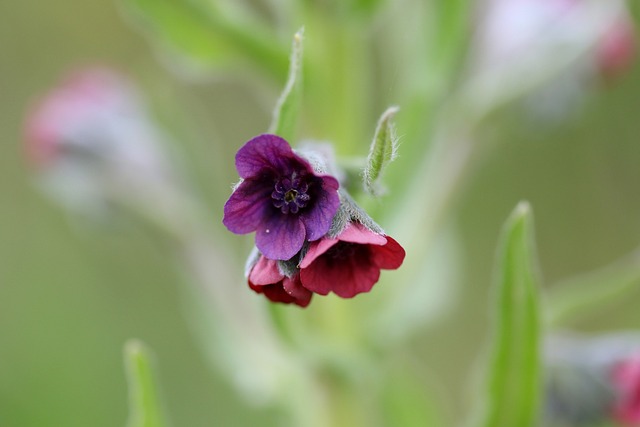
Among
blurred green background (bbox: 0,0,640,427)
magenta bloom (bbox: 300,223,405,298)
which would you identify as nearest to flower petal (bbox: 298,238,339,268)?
magenta bloom (bbox: 300,223,405,298)

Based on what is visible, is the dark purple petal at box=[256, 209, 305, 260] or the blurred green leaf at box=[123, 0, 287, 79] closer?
the dark purple petal at box=[256, 209, 305, 260]

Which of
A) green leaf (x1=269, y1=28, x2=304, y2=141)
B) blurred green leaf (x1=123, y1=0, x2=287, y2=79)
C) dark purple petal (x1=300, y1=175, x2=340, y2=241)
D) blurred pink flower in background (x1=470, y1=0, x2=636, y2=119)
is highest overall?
blurred pink flower in background (x1=470, y1=0, x2=636, y2=119)

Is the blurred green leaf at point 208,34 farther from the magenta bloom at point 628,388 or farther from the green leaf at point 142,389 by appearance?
the magenta bloom at point 628,388

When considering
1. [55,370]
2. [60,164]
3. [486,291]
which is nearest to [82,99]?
[60,164]

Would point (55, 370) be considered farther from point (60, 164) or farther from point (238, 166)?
point (238, 166)

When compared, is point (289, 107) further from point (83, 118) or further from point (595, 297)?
point (83, 118)

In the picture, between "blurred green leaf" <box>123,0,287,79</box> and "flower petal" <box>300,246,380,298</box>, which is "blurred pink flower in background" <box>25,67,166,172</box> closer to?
"blurred green leaf" <box>123,0,287,79</box>

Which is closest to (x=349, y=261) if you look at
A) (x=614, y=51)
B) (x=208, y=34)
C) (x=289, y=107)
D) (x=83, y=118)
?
(x=289, y=107)
